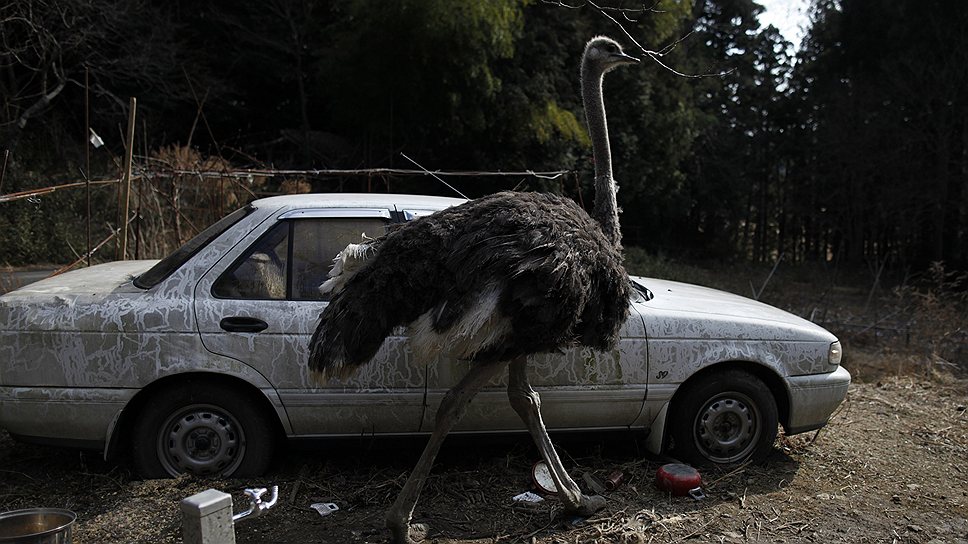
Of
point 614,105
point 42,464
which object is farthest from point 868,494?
point 614,105

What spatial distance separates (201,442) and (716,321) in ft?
9.81

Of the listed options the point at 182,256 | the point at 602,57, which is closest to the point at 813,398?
the point at 602,57

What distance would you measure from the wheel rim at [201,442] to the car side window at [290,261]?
2.16 feet

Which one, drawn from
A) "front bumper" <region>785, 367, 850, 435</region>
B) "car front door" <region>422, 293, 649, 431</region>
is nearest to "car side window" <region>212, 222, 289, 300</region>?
"car front door" <region>422, 293, 649, 431</region>

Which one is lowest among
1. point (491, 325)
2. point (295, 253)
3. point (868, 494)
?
point (868, 494)

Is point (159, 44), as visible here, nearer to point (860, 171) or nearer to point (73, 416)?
point (73, 416)

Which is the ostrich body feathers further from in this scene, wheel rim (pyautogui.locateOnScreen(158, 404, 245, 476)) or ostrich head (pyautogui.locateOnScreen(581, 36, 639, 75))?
ostrich head (pyautogui.locateOnScreen(581, 36, 639, 75))

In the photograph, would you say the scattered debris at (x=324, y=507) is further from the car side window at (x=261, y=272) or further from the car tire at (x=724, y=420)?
the car tire at (x=724, y=420)

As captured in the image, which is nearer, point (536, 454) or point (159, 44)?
point (536, 454)

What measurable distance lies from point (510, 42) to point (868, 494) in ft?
36.1

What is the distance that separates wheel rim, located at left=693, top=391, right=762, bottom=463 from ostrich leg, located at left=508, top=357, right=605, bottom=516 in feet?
3.48

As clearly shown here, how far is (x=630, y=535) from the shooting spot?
3924 mm

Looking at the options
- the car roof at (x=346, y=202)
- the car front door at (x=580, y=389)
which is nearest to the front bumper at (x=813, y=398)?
the car front door at (x=580, y=389)

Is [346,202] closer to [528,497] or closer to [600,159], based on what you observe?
[600,159]
